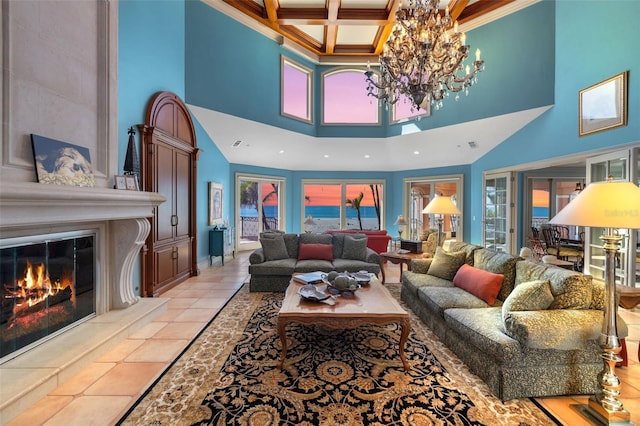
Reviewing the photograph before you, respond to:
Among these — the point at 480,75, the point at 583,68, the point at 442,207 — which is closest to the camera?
the point at 442,207

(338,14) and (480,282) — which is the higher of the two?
(338,14)

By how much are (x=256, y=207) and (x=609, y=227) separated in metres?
7.85

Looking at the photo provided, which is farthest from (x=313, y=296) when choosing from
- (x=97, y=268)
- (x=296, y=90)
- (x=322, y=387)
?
(x=296, y=90)

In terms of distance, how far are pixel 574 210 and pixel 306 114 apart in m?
6.29

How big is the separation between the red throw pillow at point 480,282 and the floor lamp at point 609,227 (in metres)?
0.99

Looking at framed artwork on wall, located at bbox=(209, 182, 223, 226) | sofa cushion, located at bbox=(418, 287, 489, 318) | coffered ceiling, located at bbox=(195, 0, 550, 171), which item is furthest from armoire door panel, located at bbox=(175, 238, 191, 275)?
sofa cushion, located at bbox=(418, 287, 489, 318)

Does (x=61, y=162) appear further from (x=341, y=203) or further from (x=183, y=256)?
(x=341, y=203)

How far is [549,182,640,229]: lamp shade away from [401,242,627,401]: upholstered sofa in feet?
2.44

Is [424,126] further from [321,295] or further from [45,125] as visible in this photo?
[45,125]

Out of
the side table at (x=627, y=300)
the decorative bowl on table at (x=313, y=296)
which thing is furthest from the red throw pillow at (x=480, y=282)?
the decorative bowl on table at (x=313, y=296)

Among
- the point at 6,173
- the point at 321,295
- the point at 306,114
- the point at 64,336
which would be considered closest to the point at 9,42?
the point at 6,173

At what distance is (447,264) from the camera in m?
3.66

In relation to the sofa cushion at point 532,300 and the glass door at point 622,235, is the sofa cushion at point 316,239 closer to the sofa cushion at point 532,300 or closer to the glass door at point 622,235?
the sofa cushion at point 532,300

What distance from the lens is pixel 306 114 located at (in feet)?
23.8
